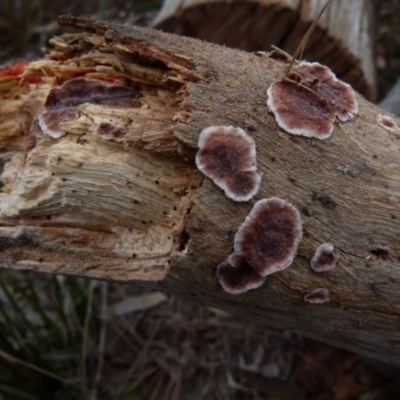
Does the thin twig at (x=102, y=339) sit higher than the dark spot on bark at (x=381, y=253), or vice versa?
the dark spot on bark at (x=381, y=253)

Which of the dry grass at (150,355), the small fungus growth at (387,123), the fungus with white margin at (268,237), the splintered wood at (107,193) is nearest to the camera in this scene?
the fungus with white margin at (268,237)

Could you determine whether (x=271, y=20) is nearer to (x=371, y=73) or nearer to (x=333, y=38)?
(x=333, y=38)

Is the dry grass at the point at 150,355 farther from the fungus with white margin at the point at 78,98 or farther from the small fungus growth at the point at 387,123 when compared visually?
the small fungus growth at the point at 387,123

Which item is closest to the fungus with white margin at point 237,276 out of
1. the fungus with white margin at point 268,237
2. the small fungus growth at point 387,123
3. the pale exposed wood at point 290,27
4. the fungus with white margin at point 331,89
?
the fungus with white margin at point 268,237

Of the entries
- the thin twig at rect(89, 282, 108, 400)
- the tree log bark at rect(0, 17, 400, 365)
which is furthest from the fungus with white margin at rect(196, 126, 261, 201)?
the thin twig at rect(89, 282, 108, 400)

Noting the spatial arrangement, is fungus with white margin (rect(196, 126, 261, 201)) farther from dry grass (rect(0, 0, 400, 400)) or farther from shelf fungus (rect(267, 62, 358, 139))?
dry grass (rect(0, 0, 400, 400))
